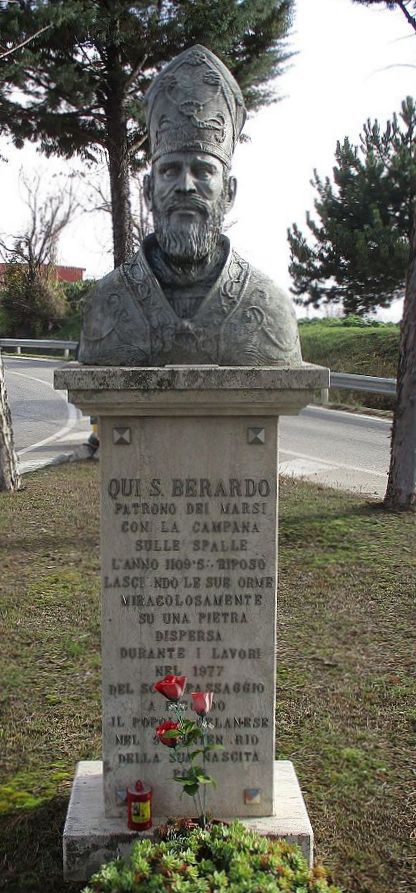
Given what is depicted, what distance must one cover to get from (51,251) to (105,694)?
125 feet

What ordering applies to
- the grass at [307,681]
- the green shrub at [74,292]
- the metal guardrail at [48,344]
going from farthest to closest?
the green shrub at [74,292] < the metal guardrail at [48,344] < the grass at [307,681]

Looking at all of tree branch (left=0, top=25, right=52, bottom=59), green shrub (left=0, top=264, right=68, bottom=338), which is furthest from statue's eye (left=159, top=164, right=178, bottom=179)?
green shrub (left=0, top=264, right=68, bottom=338)

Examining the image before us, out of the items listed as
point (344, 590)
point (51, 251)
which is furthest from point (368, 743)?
point (51, 251)

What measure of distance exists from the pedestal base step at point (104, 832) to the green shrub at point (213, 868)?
6.2 inches

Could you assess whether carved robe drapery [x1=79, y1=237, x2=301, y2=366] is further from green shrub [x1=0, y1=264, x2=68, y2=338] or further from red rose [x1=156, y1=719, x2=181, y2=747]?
green shrub [x1=0, y1=264, x2=68, y2=338]

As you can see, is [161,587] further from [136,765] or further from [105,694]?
[136,765]

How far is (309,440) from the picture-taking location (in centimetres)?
1310

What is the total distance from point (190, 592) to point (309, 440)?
10163 mm

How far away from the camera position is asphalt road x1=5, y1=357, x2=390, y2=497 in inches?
416

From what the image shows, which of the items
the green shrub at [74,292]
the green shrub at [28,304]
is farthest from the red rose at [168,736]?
the green shrub at [74,292]

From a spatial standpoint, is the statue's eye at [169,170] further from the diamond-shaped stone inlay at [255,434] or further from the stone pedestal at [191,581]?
the diamond-shaped stone inlay at [255,434]

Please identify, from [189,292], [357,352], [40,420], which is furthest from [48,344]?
[189,292]

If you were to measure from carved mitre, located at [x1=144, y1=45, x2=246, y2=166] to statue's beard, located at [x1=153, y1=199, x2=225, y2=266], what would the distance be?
0.69 feet

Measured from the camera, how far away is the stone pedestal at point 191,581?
300 cm
